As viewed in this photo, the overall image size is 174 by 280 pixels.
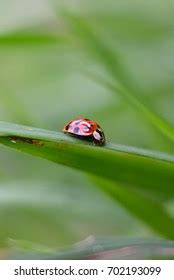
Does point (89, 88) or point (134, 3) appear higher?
point (134, 3)

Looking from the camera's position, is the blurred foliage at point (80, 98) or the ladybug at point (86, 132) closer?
the ladybug at point (86, 132)

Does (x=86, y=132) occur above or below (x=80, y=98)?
below

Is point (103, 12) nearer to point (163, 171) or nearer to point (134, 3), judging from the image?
point (134, 3)

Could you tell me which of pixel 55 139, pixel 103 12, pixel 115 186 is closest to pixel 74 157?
pixel 55 139

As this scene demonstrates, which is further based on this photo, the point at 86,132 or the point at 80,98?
the point at 80,98

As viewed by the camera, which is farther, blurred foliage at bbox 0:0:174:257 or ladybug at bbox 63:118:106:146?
blurred foliage at bbox 0:0:174:257
